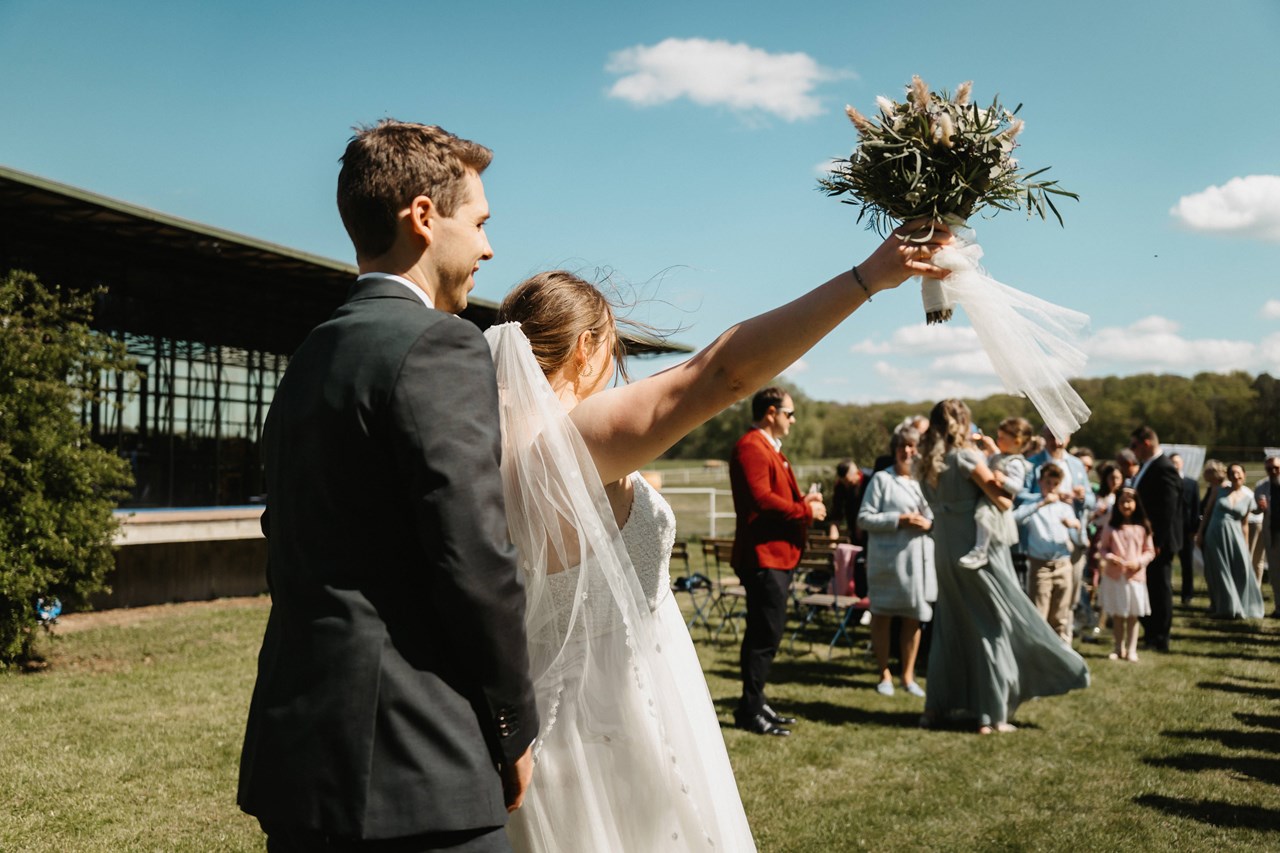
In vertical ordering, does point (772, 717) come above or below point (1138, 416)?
below

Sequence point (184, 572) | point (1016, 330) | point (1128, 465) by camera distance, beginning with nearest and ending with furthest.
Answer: point (1016, 330)
point (1128, 465)
point (184, 572)

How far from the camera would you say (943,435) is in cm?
774

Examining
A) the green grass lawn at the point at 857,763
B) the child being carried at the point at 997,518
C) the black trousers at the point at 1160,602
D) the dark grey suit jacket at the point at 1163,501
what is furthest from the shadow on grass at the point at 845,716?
the dark grey suit jacket at the point at 1163,501

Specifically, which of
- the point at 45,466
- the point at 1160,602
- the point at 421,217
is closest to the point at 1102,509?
the point at 1160,602

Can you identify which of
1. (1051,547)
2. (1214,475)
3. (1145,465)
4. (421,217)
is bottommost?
(1051,547)

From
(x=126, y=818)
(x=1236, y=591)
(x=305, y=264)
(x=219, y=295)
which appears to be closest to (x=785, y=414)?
(x=126, y=818)

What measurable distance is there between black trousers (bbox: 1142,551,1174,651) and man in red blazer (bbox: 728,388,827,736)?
599 centimetres

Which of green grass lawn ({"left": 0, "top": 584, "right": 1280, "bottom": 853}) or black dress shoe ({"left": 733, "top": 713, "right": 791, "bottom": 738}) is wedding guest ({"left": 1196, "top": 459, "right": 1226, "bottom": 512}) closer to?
green grass lawn ({"left": 0, "top": 584, "right": 1280, "bottom": 853})

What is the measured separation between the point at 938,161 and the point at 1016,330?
46cm

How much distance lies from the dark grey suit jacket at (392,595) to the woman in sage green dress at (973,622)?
6.18 m

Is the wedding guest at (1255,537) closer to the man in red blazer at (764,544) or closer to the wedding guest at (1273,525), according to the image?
the wedding guest at (1273,525)

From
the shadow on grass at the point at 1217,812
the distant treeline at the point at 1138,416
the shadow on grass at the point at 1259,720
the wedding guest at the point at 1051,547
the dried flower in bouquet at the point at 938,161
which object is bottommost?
the shadow on grass at the point at 1259,720

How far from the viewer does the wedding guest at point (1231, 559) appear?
1372cm

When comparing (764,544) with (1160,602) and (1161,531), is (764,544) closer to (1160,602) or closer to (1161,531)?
(1161,531)
